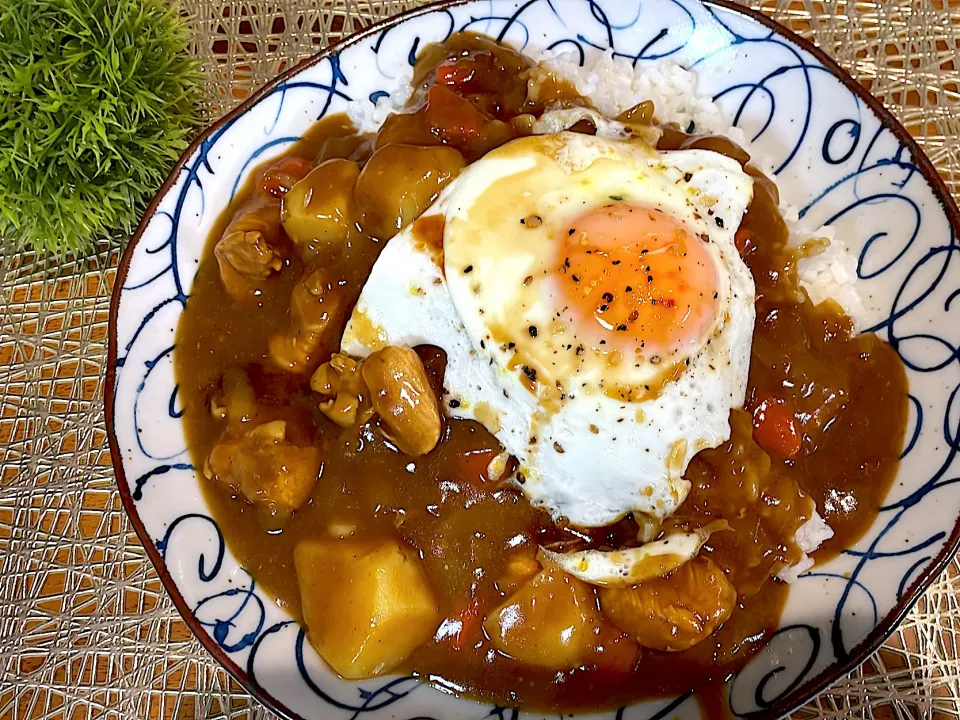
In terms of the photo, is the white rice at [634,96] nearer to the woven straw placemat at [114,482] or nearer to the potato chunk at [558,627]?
the woven straw placemat at [114,482]

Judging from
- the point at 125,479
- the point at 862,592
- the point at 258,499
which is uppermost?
the point at 862,592

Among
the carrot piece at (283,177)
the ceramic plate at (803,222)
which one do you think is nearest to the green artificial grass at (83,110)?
the ceramic plate at (803,222)

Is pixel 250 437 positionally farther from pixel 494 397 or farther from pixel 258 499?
pixel 494 397

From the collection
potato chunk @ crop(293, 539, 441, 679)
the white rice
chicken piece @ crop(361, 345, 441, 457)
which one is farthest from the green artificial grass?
potato chunk @ crop(293, 539, 441, 679)

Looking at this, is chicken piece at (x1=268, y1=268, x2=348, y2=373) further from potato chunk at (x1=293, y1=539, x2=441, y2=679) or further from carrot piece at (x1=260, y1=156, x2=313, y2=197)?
potato chunk at (x1=293, y1=539, x2=441, y2=679)

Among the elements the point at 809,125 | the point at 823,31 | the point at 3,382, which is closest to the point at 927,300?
the point at 809,125

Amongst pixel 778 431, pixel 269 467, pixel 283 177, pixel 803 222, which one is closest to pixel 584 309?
pixel 778 431
